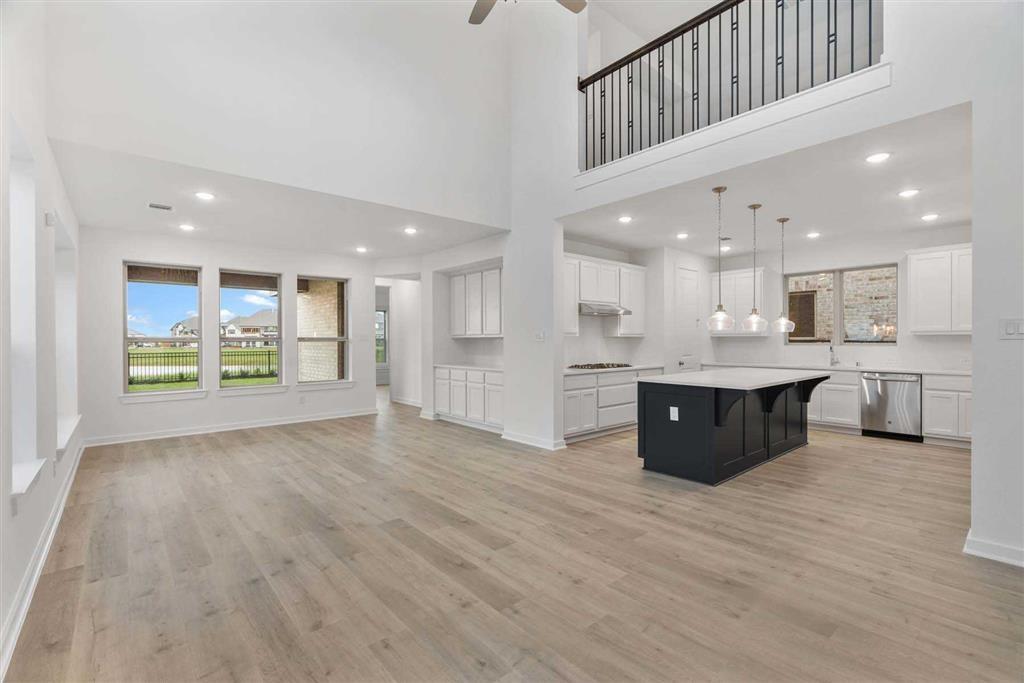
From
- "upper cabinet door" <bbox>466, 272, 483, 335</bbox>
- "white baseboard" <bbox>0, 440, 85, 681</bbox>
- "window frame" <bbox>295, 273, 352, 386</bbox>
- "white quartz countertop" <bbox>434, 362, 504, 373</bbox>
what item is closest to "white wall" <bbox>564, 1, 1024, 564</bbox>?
"white quartz countertop" <bbox>434, 362, 504, 373</bbox>

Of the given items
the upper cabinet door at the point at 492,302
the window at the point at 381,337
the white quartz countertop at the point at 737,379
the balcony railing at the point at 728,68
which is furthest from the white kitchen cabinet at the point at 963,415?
the window at the point at 381,337

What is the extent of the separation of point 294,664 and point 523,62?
6353 mm

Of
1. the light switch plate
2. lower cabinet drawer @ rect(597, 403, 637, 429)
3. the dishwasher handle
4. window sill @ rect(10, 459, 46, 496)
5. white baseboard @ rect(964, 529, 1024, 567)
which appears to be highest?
the light switch plate

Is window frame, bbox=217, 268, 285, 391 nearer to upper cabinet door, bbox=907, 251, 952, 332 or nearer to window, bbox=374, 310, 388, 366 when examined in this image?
window, bbox=374, 310, 388, 366

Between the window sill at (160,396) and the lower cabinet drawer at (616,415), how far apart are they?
542 centimetres

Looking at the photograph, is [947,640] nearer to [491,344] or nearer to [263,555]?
[263,555]

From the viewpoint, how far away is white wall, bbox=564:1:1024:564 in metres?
2.61

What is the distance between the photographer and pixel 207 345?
21.4ft

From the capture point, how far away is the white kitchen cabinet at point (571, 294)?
6.01 metres

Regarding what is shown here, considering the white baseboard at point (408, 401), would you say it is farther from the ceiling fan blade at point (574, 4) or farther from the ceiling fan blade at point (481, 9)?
the ceiling fan blade at point (574, 4)

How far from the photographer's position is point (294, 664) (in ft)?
6.04

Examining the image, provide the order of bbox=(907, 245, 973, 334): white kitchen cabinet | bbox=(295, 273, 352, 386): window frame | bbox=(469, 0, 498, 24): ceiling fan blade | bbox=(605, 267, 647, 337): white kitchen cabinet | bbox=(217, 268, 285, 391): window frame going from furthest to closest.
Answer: bbox=(295, 273, 352, 386): window frame
bbox=(605, 267, 647, 337): white kitchen cabinet
bbox=(217, 268, 285, 391): window frame
bbox=(907, 245, 973, 334): white kitchen cabinet
bbox=(469, 0, 498, 24): ceiling fan blade

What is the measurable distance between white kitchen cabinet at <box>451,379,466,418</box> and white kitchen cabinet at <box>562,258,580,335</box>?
75.4 inches

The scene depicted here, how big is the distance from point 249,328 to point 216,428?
1.52 metres
